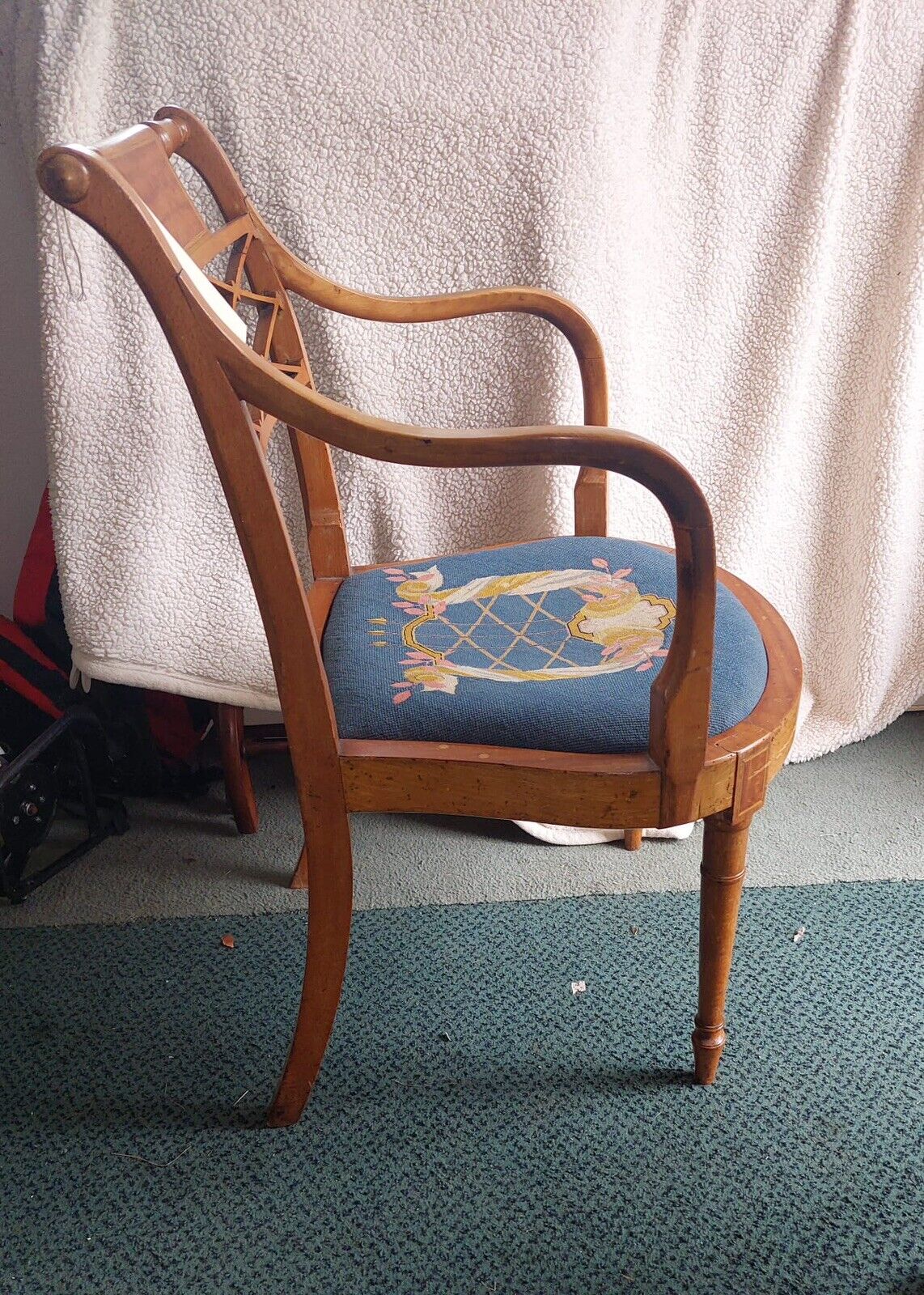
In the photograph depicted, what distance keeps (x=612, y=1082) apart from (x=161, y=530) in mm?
805

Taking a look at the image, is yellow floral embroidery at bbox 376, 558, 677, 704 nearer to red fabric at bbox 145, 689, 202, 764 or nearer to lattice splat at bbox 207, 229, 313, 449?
lattice splat at bbox 207, 229, 313, 449

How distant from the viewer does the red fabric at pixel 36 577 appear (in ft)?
4.31

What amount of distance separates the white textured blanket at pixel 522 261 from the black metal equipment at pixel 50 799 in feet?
0.39

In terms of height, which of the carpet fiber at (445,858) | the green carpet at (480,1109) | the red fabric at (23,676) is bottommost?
the carpet fiber at (445,858)

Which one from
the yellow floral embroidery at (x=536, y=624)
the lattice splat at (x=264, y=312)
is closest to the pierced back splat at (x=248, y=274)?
the lattice splat at (x=264, y=312)

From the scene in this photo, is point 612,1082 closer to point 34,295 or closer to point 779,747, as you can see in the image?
point 779,747

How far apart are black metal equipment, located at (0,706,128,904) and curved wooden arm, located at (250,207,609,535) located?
62 centimetres

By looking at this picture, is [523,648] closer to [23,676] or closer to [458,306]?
[458,306]

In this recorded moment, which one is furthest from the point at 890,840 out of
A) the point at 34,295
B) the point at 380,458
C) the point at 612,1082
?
the point at 34,295

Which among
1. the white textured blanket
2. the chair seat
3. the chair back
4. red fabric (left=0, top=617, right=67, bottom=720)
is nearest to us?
the chair back

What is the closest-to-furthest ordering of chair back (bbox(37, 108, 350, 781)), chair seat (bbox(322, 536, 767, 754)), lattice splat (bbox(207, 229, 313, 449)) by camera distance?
1. chair back (bbox(37, 108, 350, 781))
2. chair seat (bbox(322, 536, 767, 754))
3. lattice splat (bbox(207, 229, 313, 449))

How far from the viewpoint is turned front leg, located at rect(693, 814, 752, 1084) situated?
844mm

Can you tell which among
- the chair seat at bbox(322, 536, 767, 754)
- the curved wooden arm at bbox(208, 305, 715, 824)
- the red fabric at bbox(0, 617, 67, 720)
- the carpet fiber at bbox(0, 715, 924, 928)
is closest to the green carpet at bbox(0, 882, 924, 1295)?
the carpet fiber at bbox(0, 715, 924, 928)

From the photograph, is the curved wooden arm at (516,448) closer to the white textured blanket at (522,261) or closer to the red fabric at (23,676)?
the white textured blanket at (522,261)
